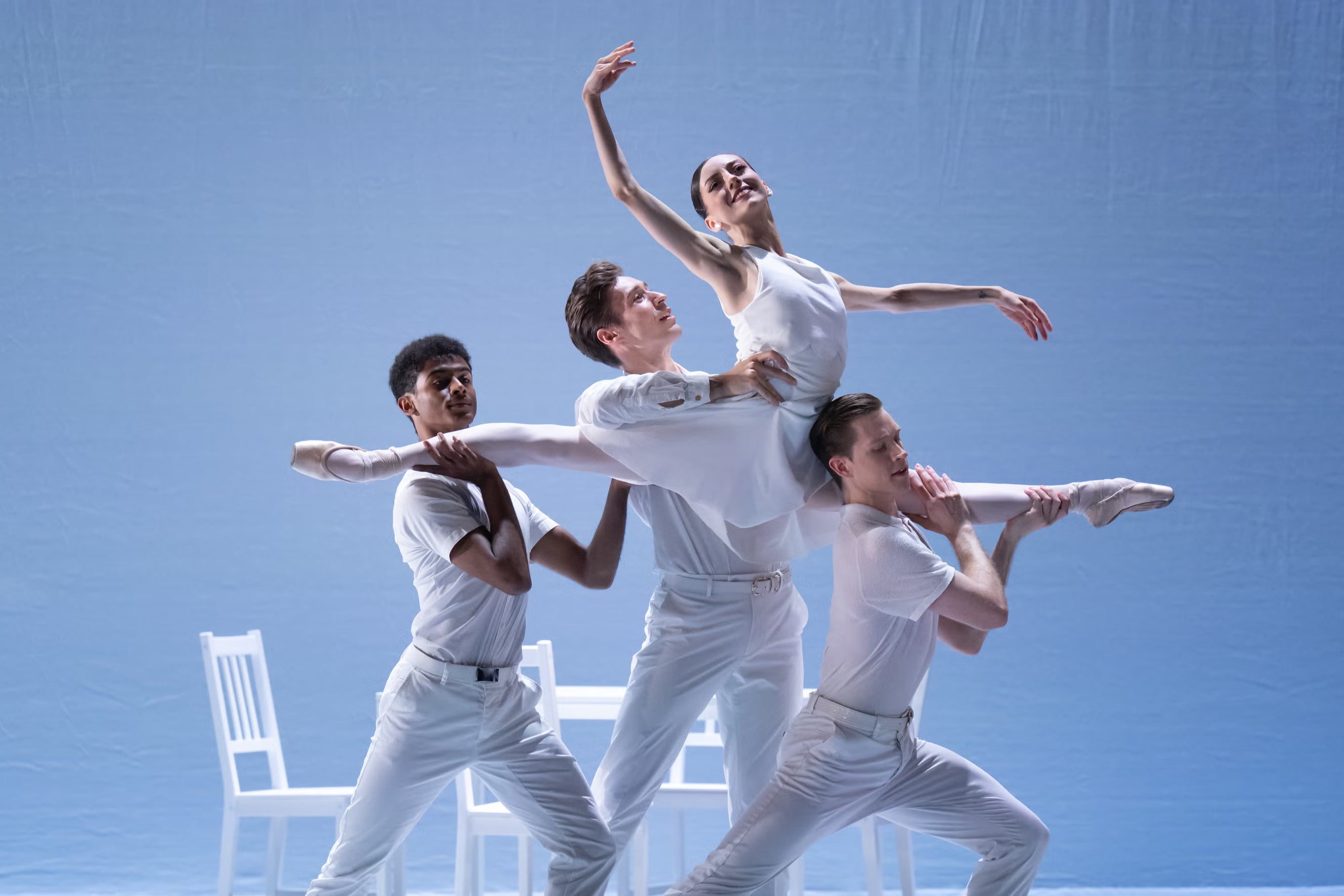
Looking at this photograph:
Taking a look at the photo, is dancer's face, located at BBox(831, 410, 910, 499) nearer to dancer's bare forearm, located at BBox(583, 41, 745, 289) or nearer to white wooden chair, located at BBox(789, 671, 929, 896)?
dancer's bare forearm, located at BBox(583, 41, 745, 289)

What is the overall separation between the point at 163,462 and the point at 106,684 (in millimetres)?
944

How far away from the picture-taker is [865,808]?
9.23 ft

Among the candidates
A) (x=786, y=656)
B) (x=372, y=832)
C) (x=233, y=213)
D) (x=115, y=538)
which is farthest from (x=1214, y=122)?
(x=115, y=538)

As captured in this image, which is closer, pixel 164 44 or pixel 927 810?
pixel 927 810

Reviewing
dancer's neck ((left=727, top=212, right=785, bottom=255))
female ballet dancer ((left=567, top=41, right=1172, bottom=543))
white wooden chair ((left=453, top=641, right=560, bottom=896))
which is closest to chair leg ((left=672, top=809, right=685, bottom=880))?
white wooden chair ((left=453, top=641, right=560, bottom=896))

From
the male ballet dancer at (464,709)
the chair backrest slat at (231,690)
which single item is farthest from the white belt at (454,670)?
the chair backrest slat at (231,690)

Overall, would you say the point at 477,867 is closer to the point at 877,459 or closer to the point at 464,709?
the point at 464,709

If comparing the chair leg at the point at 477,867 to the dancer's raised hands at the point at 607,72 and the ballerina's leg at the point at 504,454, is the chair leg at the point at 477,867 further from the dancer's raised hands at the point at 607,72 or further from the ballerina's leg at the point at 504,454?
the dancer's raised hands at the point at 607,72

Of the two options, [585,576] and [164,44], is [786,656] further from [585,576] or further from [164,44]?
[164,44]

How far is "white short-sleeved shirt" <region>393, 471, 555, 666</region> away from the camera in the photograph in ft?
9.54

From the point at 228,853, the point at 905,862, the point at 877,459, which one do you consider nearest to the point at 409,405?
the point at 877,459

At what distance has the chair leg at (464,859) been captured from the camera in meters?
3.74

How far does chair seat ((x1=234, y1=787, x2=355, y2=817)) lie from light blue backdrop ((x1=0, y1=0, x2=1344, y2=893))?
1.23 meters

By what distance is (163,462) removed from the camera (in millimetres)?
5227
